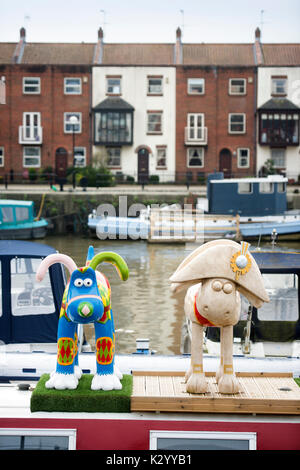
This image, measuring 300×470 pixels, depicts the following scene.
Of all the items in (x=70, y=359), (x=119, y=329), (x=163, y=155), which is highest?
(x=163, y=155)

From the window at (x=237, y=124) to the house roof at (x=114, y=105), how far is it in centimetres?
465

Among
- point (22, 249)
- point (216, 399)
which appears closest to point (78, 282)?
point (216, 399)

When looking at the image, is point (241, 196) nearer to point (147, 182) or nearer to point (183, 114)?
point (147, 182)

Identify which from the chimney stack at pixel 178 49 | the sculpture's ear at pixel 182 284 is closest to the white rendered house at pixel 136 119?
the chimney stack at pixel 178 49

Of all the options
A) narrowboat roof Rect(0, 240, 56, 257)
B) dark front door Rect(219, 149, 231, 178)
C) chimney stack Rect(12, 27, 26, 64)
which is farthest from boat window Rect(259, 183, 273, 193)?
narrowboat roof Rect(0, 240, 56, 257)

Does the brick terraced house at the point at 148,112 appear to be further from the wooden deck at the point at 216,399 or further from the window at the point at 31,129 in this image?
the wooden deck at the point at 216,399

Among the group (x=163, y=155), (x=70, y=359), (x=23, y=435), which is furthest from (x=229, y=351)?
(x=163, y=155)

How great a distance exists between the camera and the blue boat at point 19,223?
21970 mm

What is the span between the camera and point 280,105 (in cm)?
3334

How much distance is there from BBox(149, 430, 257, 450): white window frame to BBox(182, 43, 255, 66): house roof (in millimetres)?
31674

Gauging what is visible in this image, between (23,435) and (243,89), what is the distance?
31652 millimetres

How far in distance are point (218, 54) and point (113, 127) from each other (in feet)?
20.0

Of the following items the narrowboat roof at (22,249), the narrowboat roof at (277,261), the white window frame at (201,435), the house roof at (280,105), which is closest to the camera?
the white window frame at (201,435)

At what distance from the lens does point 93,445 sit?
3764 mm
